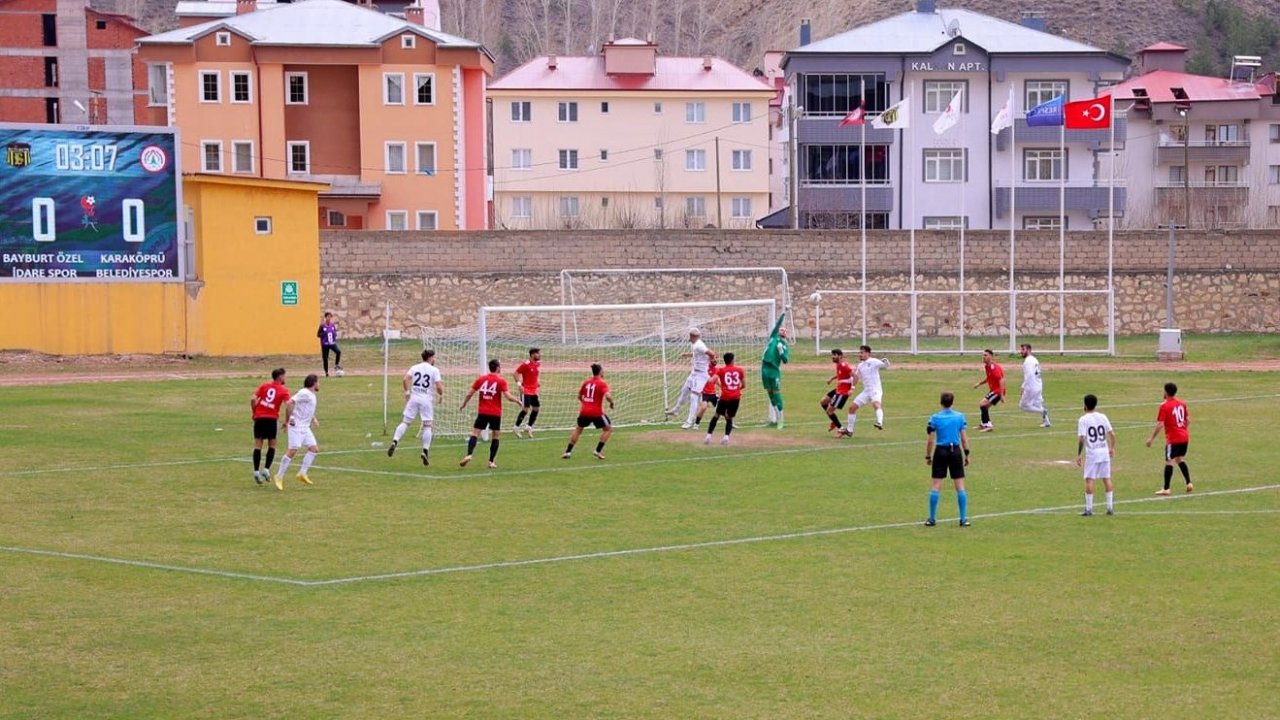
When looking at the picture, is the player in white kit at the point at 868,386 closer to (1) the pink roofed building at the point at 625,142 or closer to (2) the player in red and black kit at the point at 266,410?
(2) the player in red and black kit at the point at 266,410

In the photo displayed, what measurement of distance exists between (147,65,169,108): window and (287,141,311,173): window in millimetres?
6378

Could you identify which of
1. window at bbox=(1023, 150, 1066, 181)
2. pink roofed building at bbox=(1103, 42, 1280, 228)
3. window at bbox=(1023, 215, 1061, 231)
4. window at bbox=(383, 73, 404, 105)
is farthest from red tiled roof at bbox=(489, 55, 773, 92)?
pink roofed building at bbox=(1103, 42, 1280, 228)

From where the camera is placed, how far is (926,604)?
15.8 m

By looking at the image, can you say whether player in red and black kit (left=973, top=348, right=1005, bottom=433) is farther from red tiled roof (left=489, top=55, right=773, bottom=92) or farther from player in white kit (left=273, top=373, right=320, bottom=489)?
red tiled roof (left=489, top=55, right=773, bottom=92)

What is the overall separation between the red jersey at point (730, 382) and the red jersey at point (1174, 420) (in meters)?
8.40

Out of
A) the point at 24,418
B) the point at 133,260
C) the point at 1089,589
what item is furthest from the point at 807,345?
the point at 1089,589

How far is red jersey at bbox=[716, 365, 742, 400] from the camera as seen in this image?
2884 cm

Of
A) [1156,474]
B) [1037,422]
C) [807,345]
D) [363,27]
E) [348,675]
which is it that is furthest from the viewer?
[363,27]

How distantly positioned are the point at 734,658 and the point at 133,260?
38043 mm

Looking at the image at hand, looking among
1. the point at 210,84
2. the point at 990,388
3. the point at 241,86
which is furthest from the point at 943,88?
the point at 990,388

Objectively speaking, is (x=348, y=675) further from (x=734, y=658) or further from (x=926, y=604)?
(x=926, y=604)

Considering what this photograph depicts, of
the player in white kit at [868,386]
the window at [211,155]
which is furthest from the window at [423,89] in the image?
the player in white kit at [868,386]

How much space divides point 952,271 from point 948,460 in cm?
4041

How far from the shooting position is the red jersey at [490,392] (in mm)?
25766
